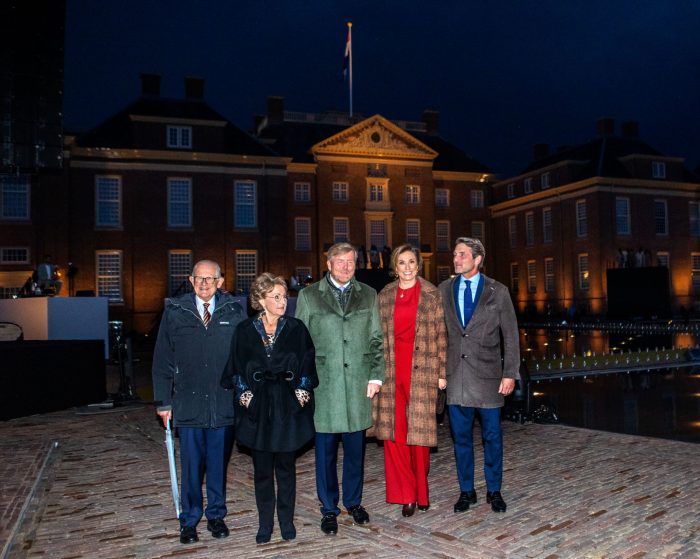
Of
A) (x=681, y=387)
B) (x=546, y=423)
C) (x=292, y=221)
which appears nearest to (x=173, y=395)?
(x=546, y=423)

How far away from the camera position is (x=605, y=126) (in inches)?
1711

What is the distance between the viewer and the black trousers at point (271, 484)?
14.8 ft

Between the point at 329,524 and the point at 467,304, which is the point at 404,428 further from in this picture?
the point at 467,304

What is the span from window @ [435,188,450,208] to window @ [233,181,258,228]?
43.8 feet

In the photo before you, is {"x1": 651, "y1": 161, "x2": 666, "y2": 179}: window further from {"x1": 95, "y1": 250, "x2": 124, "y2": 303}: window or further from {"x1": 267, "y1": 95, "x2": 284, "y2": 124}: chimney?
{"x1": 95, "y1": 250, "x2": 124, "y2": 303}: window

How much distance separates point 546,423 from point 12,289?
29459 millimetres

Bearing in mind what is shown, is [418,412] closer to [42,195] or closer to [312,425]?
[312,425]

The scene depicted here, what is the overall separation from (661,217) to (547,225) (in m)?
7.06

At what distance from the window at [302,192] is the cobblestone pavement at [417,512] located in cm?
3158

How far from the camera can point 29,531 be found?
4914 millimetres

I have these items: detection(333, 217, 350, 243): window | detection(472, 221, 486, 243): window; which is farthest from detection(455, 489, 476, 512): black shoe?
detection(472, 221, 486, 243): window

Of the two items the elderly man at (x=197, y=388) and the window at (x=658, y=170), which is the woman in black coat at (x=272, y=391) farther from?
the window at (x=658, y=170)

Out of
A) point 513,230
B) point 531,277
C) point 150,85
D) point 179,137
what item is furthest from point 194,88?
point 531,277

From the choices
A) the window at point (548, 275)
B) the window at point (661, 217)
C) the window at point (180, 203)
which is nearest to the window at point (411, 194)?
the window at point (548, 275)
